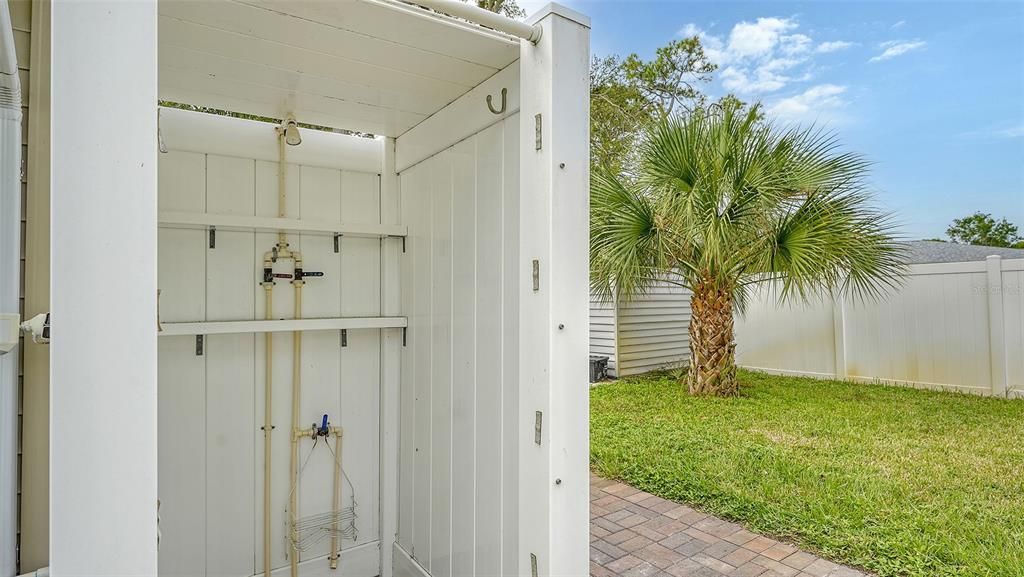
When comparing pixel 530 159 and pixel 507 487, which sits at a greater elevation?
pixel 530 159

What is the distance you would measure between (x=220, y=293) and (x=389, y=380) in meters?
0.79

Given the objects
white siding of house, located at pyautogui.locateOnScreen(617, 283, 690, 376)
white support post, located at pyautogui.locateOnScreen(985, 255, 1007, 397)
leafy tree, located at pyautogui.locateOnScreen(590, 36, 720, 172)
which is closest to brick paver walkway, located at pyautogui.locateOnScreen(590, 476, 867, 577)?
white siding of house, located at pyautogui.locateOnScreen(617, 283, 690, 376)

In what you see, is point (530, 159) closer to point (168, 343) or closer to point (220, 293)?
point (220, 293)

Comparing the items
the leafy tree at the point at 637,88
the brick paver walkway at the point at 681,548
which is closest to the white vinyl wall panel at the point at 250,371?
the brick paver walkway at the point at 681,548

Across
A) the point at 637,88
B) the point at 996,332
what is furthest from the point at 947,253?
the point at 637,88

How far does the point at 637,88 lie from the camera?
9414mm

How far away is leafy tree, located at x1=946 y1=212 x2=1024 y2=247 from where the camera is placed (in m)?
13.9

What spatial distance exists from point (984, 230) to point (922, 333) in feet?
36.9

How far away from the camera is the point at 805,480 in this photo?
3.24 m

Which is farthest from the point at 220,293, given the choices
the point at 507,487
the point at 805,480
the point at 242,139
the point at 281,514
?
the point at 805,480

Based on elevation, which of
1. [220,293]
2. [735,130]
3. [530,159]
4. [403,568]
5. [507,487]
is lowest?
[403,568]

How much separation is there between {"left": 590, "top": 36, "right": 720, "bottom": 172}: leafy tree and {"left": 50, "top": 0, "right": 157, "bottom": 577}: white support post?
8.42 metres

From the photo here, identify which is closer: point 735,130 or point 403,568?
point 403,568

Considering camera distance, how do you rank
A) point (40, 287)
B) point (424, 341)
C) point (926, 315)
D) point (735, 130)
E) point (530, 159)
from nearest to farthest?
point (40, 287), point (530, 159), point (424, 341), point (735, 130), point (926, 315)
